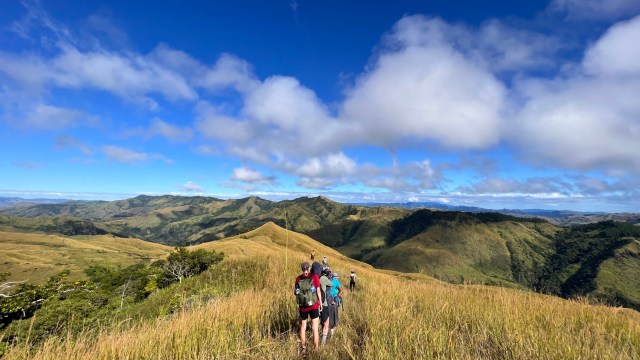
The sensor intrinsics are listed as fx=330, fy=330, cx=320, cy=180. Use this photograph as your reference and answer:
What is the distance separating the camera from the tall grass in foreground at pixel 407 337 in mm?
4832

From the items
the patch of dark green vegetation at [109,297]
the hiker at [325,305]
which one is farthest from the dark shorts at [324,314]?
the patch of dark green vegetation at [109,297]

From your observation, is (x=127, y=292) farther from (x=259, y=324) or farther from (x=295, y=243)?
(x=295, y=243)

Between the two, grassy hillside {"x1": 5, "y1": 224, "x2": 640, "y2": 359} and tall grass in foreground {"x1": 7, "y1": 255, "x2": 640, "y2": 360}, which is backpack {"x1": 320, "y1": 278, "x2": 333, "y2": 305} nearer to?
grassy hillside {"x1": 5, "y1": 224, "x2": 640, "y2": 359}

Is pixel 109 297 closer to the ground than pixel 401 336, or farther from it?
closer to the ground

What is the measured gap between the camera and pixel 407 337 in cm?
514

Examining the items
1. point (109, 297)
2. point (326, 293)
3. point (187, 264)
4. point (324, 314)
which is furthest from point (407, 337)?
point (109, 297)

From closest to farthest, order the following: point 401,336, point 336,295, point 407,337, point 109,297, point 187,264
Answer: point 407,337 → point 401,336 → point 336,295 → point 109,297 → point 187,264

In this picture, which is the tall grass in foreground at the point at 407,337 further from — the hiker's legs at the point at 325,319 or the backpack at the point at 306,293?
the backpack at the point at 306,293

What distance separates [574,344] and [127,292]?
200ft

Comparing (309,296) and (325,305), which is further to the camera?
(325,305)

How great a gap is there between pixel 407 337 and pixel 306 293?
3241 millimetres

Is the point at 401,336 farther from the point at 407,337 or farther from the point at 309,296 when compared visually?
the point at 309,296

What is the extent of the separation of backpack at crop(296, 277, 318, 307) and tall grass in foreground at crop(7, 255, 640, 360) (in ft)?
3.03

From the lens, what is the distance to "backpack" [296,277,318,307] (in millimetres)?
7799
